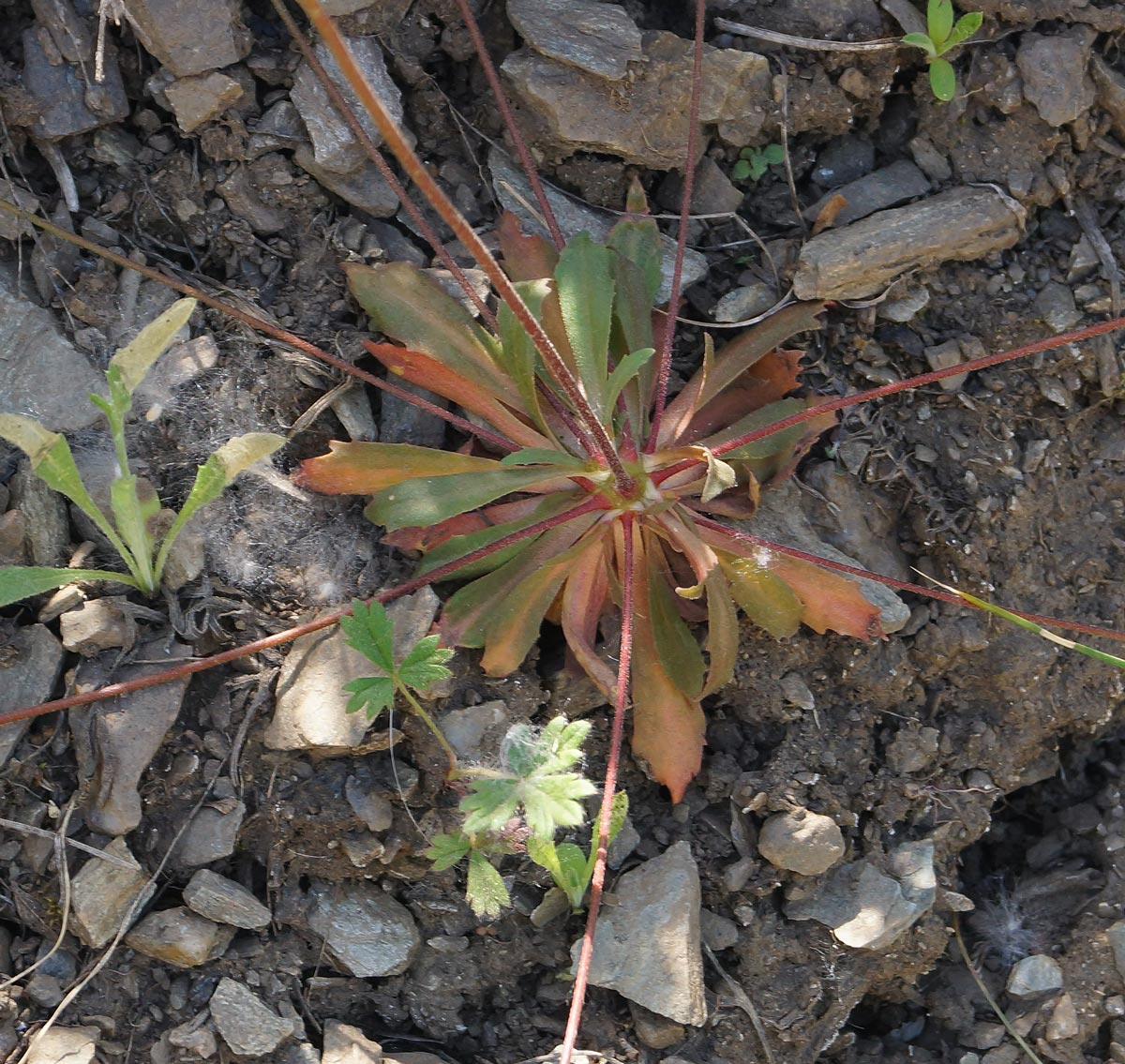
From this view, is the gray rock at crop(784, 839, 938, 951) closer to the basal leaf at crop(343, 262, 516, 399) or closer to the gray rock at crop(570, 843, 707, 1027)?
the gray rock at crop(570, 843, 707, 1027)

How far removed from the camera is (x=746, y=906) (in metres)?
2.80

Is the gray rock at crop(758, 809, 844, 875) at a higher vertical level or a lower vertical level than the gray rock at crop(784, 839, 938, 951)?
higher

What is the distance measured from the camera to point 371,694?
7.94 feet

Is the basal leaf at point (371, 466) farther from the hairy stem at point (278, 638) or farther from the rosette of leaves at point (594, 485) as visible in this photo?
the hairy stem at point (278, 638)

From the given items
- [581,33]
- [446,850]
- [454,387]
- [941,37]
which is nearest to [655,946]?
[446,850]

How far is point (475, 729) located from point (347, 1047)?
777 millimetres

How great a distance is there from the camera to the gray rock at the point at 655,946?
8.60 feet

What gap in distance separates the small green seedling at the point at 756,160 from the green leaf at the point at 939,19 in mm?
496

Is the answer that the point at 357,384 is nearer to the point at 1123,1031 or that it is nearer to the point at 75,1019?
the point at 75,1019

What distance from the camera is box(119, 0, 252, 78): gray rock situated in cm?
288

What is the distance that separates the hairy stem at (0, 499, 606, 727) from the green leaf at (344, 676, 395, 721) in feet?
0.62

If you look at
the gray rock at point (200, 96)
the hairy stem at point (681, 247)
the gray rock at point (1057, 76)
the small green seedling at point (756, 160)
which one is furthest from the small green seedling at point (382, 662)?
the gray rock at point (1057, 76)

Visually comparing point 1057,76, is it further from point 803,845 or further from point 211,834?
point 211,834

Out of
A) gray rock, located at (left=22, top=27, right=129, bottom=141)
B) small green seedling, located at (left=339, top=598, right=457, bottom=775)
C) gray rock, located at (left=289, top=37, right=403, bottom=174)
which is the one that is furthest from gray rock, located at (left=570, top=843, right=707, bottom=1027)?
gray rock, located at (left=22, top=27, right=129, bottom=141)
